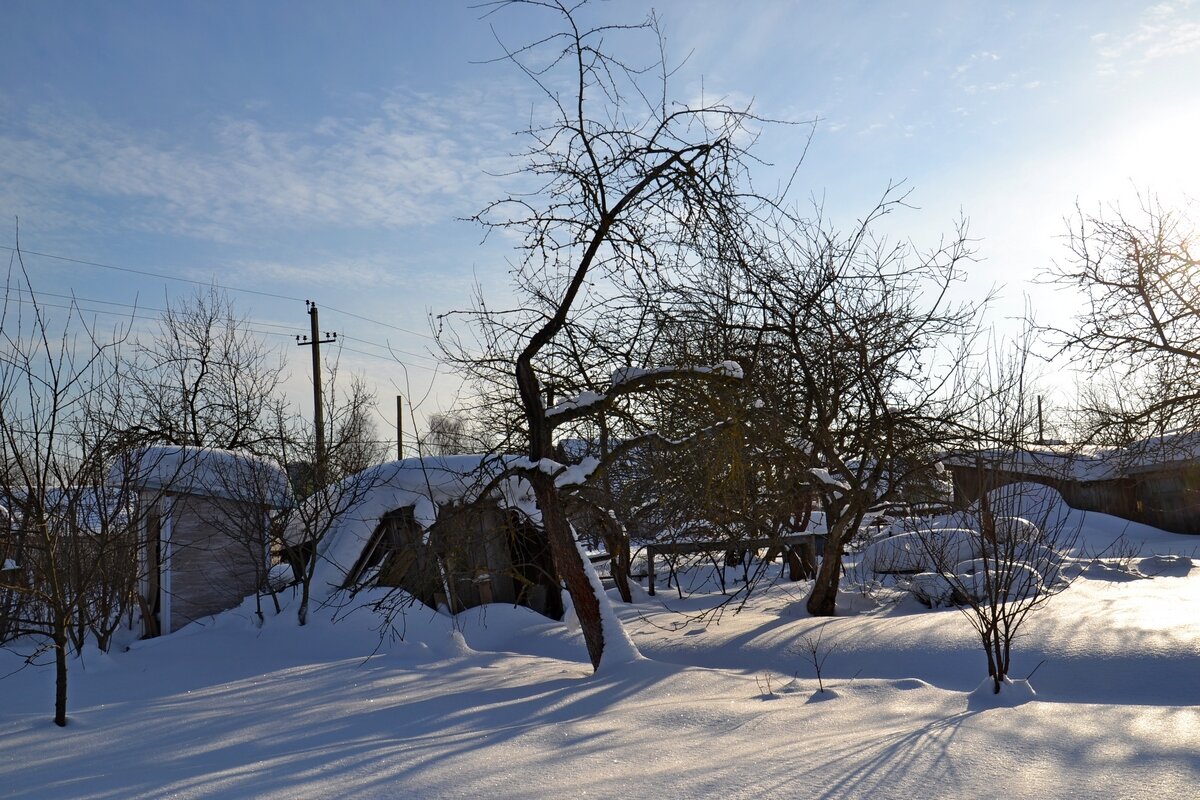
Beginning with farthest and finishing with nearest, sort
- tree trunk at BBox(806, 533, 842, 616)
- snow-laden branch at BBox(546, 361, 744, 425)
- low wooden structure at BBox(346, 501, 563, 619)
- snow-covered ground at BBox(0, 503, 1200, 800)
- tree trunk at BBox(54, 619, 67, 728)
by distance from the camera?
tree trunk at BBox(806, 533, 842, 616) → low wooden structure at BBox(346, 501, 563, 619) → snow-laden branch at BBox(546, 361, 744, 425) → tree trunk at BBox(54, 619, 67, 728) → snow-covered ground at BBox(0, 503, 1200, 800)

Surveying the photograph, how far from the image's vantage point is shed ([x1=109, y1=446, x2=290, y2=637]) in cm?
1216

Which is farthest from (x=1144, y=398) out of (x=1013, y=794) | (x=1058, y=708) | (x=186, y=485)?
(x=186, y=485)

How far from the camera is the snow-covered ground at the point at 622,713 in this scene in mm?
4457

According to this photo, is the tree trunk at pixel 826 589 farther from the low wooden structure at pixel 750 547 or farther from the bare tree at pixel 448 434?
the bare tree at pixel 448 434

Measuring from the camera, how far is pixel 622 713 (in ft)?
20.5

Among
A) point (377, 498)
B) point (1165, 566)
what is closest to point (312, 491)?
point (377, 498)

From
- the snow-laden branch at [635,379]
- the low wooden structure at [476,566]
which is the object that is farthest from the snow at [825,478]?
the low wooden structure at [476,566]

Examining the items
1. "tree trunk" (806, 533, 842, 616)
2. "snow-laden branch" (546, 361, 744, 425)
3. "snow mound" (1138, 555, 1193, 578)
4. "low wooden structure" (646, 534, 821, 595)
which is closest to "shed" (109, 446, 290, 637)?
"low wooden structure" (646, 534, 821, 595)

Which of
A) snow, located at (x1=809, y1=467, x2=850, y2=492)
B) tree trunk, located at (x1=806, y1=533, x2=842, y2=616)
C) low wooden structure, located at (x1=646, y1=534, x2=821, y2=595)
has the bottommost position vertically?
tree trunk, located at (x1=806, y1=533, x2=842, y2=616)

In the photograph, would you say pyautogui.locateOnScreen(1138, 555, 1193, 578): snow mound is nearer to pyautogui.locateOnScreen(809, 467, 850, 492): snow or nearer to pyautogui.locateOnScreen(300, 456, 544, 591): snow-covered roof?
pyautogui.locateOnScreen(809, 467, 850, 492): snow

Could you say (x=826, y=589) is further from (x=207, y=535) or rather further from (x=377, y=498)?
(x=207, y=535)

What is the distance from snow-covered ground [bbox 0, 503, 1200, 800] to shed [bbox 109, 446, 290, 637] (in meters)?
0.65

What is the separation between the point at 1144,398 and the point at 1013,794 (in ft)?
30.1

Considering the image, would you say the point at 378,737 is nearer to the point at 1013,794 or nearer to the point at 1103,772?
the point at 1013,794
